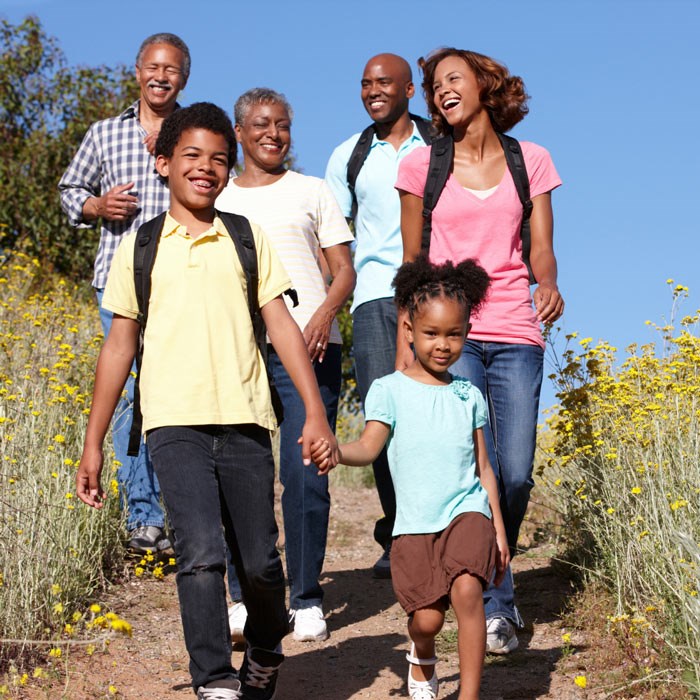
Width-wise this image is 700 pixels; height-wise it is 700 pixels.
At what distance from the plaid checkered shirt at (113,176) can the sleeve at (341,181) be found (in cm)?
97

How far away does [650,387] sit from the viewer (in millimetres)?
5844

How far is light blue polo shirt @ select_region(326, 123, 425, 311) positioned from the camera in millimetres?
5969

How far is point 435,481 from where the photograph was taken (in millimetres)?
4062

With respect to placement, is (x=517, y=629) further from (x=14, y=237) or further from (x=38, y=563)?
(x=14, y=237)

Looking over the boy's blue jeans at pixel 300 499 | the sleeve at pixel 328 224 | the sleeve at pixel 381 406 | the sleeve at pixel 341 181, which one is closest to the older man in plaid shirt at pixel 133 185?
the sleeve at pixel 341 181

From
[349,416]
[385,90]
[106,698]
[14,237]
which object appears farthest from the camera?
[14,237]

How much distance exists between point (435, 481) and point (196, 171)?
1.43 meters

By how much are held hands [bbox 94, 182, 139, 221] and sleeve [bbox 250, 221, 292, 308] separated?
228cm

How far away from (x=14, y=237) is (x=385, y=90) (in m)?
9.65

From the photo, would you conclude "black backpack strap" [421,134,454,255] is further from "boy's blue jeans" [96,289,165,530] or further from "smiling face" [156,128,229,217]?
"boy's blue jeans" [96,289,165,530]

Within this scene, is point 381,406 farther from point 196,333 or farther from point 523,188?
point 523,188

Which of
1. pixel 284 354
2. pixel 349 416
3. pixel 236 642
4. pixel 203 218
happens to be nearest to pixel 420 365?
pixel 284 354

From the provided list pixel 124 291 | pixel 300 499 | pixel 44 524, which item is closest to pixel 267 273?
pixel 124 291

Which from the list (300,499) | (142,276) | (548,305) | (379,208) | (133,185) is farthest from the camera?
(133,185)
